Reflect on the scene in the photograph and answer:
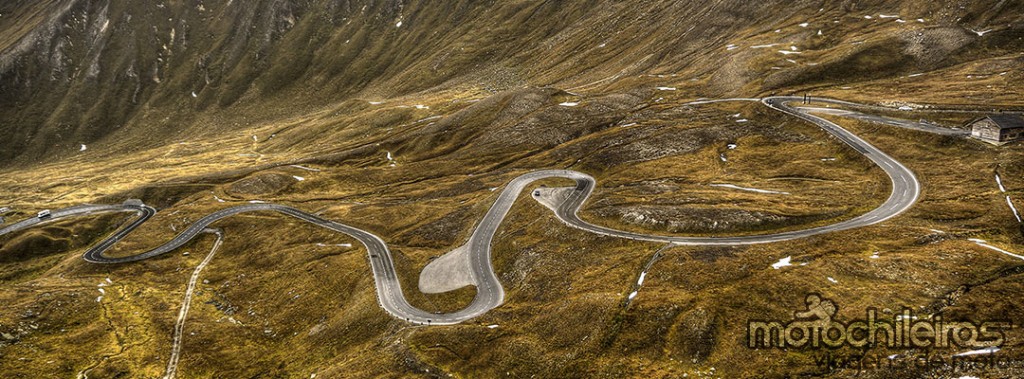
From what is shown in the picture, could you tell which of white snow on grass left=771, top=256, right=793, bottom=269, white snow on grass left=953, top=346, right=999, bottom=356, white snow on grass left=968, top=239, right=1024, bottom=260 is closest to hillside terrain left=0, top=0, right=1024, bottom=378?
white snow on grass left=968, top=239, right=1024, bottom=260

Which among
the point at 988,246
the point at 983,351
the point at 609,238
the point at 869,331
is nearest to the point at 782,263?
the point at 869,331

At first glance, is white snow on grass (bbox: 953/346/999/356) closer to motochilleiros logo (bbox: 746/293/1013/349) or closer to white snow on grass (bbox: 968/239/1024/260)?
motochilleiros logo (bbox: 746/293/1013/349)

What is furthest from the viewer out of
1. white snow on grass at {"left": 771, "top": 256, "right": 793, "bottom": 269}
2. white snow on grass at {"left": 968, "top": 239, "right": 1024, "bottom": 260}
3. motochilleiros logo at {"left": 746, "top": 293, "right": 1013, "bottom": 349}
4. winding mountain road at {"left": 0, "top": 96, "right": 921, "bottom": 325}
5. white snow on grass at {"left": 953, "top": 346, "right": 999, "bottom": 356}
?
winding mountain road at {"left": 0, "top": 96, "right": 921, "bottom": 325}

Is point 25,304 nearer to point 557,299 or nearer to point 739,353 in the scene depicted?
point 557,299

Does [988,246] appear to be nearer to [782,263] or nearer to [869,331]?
[782,263]

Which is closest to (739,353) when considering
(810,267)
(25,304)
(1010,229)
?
(810,267)

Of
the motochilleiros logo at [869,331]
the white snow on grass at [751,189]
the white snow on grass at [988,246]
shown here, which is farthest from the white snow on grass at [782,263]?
the white snow on grass at [751,189]
